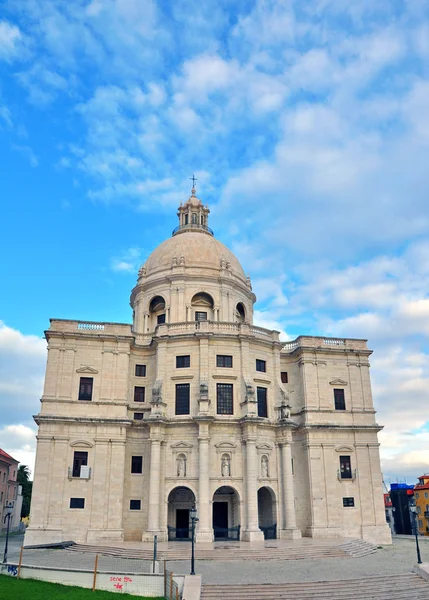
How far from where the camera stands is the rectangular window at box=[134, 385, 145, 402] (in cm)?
4347

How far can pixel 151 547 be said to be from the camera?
111ft

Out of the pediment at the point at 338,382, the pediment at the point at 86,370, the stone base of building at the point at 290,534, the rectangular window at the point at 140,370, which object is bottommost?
the stone base of building at the point at 290,534

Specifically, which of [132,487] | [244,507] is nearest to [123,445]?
[132,487]

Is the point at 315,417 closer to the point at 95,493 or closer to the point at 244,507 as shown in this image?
the point at 244,507

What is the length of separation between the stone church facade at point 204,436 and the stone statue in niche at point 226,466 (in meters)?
0.07

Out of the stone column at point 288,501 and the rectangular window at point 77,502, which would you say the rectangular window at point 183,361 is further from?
the rectangular window at point 77,502

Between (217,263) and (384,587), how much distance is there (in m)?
32.6

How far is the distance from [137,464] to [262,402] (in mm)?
11118

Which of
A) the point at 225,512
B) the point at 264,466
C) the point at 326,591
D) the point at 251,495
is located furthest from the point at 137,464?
the point at 326,591

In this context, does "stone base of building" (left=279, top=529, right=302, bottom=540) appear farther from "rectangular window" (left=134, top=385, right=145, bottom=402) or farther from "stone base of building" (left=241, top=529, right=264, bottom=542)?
"rectangular window" (left=134, top=385, right=145, bottom=402)

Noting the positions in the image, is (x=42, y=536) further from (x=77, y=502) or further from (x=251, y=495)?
(x=251, y=495)

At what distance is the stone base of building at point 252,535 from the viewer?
36.6 meters

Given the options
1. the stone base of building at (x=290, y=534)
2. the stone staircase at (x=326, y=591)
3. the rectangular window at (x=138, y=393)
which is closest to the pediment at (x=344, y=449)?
the stone base of building at (x=290, y=534)

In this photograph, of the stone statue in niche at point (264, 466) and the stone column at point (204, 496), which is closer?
the stone column at point (204, 496)
